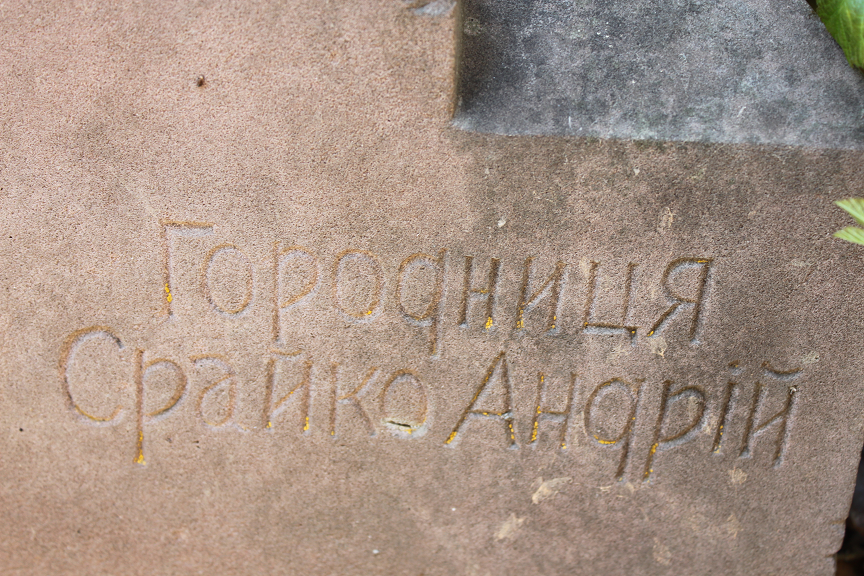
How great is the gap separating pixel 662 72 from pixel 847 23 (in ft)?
1.59

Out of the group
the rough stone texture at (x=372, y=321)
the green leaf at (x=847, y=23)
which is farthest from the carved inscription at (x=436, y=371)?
the green leaf at (x=847, y=23)

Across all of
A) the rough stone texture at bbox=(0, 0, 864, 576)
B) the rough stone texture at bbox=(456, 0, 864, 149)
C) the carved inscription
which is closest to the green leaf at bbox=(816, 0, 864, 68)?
the rough stone texture at bbox=(456, 0, 864, 149)

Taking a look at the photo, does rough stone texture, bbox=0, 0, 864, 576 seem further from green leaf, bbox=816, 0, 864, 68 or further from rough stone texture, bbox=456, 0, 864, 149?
green leaf, bbox=816, 0, 864, 68

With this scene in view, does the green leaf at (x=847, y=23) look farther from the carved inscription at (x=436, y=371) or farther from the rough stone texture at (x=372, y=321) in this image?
the carved inscription at (x=436, y=371)

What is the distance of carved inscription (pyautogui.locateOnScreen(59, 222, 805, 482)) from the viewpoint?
1.61 meters

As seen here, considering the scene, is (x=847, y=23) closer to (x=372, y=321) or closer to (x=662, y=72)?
(x=662, y=72)

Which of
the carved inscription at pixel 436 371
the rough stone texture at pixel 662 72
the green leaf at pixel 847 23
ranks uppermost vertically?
the green leaf at pixel 847 23

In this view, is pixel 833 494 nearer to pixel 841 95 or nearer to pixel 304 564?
pixel 841 95

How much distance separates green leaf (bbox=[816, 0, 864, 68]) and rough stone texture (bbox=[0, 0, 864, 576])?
282 millimetres

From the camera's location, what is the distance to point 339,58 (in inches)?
57.9

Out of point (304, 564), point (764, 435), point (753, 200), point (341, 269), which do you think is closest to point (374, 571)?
point (304, 564)

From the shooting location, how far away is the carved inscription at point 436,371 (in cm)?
161

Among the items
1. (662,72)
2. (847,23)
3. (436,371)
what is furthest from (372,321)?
(847,23)

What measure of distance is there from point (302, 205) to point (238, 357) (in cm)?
52
